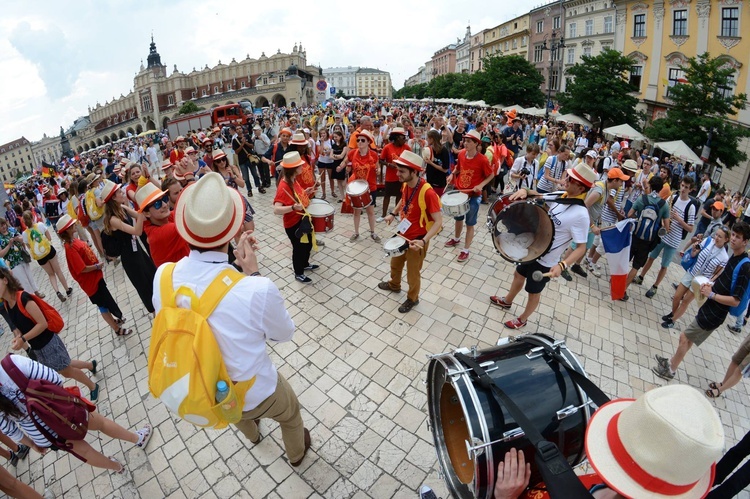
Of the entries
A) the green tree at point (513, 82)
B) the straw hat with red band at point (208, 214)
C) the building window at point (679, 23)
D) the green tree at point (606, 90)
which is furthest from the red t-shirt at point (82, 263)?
the building window at point (679, 23)

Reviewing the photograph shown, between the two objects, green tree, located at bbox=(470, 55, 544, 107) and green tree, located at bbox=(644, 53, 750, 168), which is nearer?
green tree, located at bbox=(644, 53, 750, 168)

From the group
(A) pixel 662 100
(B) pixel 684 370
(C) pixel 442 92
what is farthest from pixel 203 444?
(C) pixel 442 92

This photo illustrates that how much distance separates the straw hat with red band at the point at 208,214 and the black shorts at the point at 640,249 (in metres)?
6.64

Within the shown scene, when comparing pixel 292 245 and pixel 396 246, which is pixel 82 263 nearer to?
pixel 292 245

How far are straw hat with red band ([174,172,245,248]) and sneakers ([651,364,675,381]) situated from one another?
5.36 m

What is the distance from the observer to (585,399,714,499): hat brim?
1.32 meters

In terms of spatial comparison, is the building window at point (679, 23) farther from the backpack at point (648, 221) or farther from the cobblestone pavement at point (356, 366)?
the backpack at point (648, 221)

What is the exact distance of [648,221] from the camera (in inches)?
234

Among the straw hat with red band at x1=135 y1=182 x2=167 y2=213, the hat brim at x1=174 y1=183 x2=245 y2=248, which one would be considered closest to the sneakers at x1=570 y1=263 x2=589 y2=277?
the hat brim at x1=174 y1=183 x2=245 y2=248

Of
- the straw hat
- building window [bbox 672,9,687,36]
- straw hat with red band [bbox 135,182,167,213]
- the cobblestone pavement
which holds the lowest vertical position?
the cobblestone pavement

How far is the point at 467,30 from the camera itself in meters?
94.4

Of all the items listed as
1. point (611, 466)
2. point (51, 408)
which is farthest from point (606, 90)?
point (51, 408)

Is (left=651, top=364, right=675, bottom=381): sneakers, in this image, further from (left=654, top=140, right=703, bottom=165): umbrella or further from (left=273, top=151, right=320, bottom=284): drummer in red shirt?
(left=654, top=140, right=703, bottom=165): umbrella

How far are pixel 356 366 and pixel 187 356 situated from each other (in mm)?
2655
